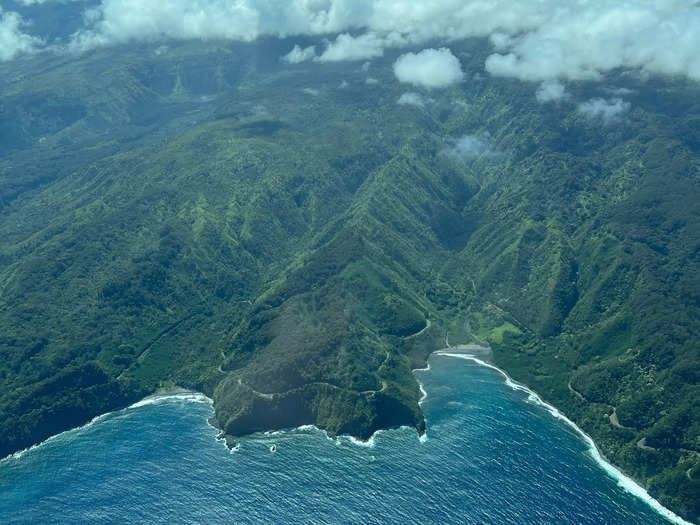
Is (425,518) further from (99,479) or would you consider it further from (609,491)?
(99,479)

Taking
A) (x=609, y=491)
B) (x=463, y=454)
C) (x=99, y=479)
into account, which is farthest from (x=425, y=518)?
(x=99, y=479)

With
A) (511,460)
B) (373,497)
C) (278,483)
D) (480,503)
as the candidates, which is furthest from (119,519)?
(511,460)

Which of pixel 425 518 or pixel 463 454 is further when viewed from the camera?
pixel 463 454

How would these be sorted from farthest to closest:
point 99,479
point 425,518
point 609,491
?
point 99,479 < point 609,491 < point 425,518

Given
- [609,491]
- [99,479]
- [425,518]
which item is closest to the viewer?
[425,518]

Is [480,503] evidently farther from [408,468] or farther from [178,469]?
[178,469]

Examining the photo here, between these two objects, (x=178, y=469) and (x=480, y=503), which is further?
(x=178, y=469)

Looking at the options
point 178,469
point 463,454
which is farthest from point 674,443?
point 178,469
